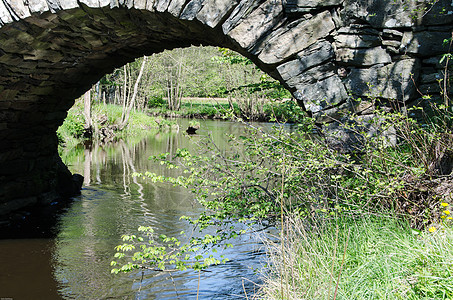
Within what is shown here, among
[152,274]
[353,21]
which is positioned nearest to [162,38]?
[353,21]

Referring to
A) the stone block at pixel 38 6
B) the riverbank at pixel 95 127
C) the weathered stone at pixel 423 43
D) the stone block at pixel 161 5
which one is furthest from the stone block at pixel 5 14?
the riverbank at pixel 95 127

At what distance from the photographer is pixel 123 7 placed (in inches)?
151

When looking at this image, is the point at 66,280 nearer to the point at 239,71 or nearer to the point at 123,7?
the point at 123,7

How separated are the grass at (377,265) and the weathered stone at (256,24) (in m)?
1.64

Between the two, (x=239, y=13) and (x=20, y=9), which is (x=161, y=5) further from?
(x=20, y=9)

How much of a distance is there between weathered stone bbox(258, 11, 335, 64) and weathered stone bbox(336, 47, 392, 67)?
0.22 meters

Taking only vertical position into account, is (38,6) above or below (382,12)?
above

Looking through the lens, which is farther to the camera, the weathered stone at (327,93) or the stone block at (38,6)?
the stone block at (38,6)

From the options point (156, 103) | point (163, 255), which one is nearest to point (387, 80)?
point (163, 255)

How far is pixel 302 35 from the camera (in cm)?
346

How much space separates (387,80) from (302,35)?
80 centimetres

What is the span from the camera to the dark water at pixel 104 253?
4.23 metres

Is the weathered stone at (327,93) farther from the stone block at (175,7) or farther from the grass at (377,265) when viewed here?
the stone block at (175,7)

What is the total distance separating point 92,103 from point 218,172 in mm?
14329
